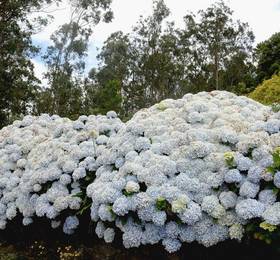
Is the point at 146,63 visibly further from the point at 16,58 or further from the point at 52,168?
the point at 52,168

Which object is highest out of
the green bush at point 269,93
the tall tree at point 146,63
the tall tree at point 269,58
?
the tall tree at point 146,63

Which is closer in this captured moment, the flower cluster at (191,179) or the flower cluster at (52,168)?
the flower cluster at (191,179)

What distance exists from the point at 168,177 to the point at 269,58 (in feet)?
47.9

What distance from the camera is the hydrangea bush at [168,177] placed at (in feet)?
15.8

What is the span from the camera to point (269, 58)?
62.1 feet

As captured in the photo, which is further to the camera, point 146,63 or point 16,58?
point 146,63

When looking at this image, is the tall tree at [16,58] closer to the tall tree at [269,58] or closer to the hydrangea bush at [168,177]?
the tall tree at [269,58]

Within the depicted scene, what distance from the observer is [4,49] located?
2719 cm

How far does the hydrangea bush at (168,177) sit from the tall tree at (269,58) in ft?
41.2

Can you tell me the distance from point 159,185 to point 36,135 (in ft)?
11.1

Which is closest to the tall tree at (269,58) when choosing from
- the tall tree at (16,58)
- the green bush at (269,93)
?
the green bush at (269,93)

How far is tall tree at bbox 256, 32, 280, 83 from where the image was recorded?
18.6 m

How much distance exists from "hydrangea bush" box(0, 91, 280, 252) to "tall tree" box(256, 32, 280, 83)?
12.6m

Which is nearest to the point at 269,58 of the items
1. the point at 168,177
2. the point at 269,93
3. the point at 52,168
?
the point at 269,93
